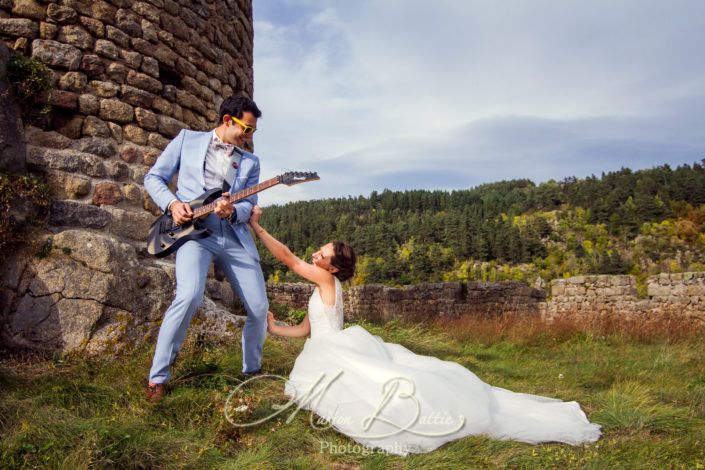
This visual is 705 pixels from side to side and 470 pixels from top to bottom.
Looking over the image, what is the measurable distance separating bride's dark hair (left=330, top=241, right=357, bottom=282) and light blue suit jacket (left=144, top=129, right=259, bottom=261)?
55 cm

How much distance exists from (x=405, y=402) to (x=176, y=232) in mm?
1808

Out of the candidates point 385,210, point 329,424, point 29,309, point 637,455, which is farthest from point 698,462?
point 385,210

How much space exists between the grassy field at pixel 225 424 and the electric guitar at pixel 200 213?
891 mm

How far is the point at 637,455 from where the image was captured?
2.85 metres

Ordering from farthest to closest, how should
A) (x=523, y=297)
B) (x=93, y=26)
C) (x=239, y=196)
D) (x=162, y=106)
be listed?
1. (x=523, y=297)
2. (x=162, y=106)
3. (x=93, y=26)
4. (x=239, y=196)

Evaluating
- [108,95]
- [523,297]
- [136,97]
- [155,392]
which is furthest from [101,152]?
[523,297]

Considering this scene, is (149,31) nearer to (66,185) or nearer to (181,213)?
(66,185)

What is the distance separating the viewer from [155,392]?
313 centimetres

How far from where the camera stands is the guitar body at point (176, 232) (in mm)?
3336

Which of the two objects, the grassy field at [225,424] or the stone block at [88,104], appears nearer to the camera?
the grassy field at [225,424]

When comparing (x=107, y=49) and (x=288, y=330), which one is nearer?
(x=288, y=330)

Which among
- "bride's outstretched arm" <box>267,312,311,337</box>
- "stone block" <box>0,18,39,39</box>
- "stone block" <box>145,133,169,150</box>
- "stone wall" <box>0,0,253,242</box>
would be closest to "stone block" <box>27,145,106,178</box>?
"stone wall" <box>0,0,253,242</box>

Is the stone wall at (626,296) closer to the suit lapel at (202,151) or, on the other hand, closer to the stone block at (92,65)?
the suit lapel at (202,151)

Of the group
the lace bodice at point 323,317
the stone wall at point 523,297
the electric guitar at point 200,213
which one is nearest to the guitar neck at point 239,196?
the electric guitar at point 200,213
